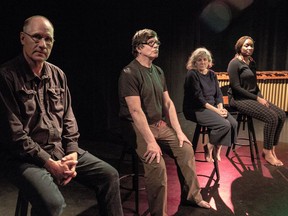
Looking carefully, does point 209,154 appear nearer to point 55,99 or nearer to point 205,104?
point 205,104

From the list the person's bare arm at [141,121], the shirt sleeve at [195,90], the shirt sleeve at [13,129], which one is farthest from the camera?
the shirt sleeve at [195,90]

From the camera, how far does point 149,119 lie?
8.62ft

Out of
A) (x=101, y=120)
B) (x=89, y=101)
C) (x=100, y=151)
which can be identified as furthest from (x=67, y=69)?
(x=100, y=151)

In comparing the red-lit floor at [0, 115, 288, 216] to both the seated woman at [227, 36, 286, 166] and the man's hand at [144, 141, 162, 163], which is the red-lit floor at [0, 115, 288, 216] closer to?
the seated woman at [227, 36, 286, 166]

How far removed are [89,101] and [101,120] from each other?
0.33 metres

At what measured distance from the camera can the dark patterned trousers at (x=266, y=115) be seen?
3.81 meters

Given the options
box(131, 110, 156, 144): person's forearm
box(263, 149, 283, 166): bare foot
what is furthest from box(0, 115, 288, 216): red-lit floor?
box(131, 110, 156, 144): person's forearm

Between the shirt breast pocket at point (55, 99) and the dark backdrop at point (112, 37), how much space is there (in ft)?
6.15

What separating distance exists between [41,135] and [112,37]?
2.91 metres

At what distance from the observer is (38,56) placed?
1965 millimetres

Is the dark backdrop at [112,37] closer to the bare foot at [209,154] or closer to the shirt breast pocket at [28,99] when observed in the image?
the bare foot at [209,154]

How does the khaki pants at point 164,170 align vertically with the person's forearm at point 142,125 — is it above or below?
below

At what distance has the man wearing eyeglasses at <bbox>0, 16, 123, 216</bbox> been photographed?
176cm

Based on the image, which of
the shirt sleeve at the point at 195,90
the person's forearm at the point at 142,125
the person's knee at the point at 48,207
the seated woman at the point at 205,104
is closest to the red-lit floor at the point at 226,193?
the seated woman at the point at 205,104
